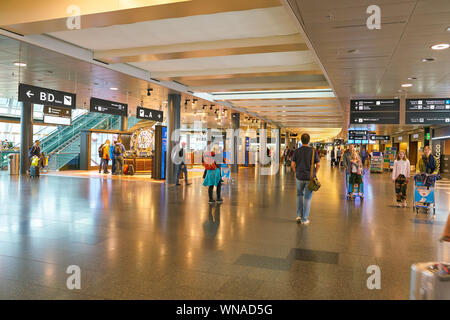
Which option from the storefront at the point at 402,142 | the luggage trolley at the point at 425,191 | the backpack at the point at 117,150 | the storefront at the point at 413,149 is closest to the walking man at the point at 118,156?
the backpack at the point at 117,150

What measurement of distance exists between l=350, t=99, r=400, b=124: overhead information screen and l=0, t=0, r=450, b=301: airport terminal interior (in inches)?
1.6

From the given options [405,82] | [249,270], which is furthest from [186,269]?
[405,82]

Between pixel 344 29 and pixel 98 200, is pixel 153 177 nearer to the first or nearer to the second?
pixel 98 200

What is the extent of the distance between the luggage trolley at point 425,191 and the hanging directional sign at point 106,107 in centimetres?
1121

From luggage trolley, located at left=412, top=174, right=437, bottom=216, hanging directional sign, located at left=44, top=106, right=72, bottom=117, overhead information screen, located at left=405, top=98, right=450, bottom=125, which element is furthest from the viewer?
hanging directional sign, located at left=44, top=106, right=72, bottom=117

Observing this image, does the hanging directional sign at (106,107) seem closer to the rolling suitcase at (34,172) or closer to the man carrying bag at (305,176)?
the rolling suitcase at (34,172)

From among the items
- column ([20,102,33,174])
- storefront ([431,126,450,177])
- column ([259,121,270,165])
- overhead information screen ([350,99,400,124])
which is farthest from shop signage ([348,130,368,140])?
column ([20,102,33,174])

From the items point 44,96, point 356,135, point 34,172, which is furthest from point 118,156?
point 356,135

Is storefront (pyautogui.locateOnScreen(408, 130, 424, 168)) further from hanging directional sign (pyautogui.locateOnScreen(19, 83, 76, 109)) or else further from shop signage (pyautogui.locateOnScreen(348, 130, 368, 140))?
hanging directional sign (pyautogui.locateOnScreen(19, 83, 76, 109))

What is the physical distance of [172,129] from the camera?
1489 cm

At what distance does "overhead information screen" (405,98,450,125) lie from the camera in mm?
11078

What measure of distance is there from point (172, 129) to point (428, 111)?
9.78 m

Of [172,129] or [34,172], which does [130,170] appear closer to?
[34,172]

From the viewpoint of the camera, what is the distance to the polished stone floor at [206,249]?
3473 millimetres
